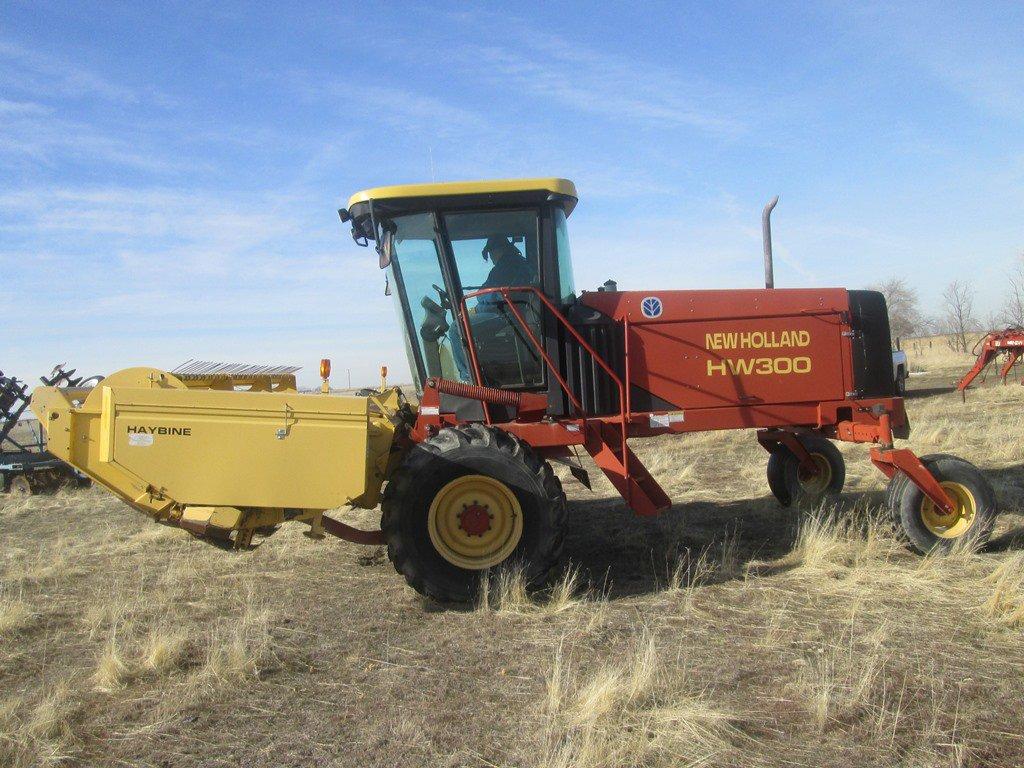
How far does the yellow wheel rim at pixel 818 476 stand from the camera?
848 cm

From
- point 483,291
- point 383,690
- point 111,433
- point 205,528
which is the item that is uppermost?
point 483,291

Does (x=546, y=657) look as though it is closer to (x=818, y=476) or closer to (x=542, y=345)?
(x=542, y=345)

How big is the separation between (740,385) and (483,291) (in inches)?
86.4

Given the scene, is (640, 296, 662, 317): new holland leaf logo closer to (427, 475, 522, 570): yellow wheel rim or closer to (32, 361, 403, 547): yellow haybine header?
(427, 475, 522, 570): yellow wheel rim

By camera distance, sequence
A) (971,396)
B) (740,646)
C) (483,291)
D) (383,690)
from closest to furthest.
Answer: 1. (383,690)
2. (740,646)
3. (483,291)
4. (971,396)

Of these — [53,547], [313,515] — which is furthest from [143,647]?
[53,547]

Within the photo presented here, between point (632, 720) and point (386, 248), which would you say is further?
point (386, 248)

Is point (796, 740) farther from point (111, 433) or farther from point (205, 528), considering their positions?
point (111, 433)

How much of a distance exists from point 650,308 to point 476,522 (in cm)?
226

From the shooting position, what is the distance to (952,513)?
6316 mm

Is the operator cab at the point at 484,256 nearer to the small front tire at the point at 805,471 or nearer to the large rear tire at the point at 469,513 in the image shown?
the large rear tire at the point at 469,513

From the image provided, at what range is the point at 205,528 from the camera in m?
4.97

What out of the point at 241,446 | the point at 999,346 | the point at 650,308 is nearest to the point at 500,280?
the point at 650,308

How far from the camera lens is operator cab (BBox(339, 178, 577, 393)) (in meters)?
6.10
